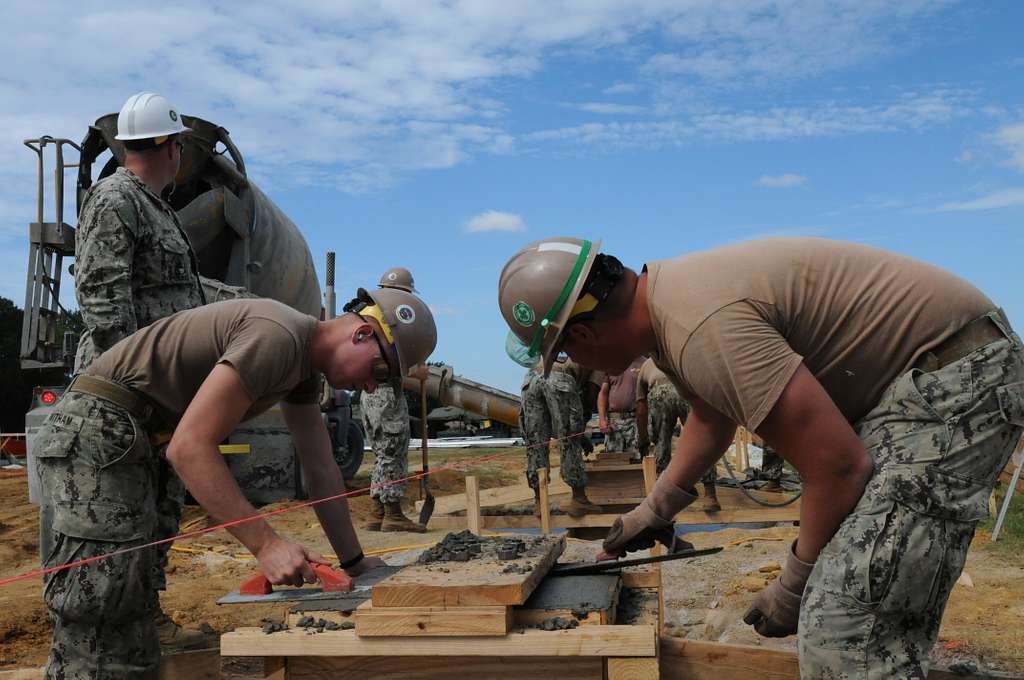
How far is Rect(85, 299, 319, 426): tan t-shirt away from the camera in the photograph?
3131 mm

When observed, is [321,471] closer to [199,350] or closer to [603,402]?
[199,350]

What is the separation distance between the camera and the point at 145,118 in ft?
14.0

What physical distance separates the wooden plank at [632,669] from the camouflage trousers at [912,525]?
418 millimetres

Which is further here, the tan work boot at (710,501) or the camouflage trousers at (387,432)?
the tan work boot at (710,501)

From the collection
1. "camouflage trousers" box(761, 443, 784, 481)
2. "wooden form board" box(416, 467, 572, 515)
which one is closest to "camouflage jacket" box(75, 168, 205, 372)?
"wooden form board" box(416, 467, 572, 515)

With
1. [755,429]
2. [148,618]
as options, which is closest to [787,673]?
[755,429]

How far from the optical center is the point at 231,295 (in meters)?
7.73

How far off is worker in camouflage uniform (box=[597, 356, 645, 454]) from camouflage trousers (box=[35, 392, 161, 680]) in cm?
799

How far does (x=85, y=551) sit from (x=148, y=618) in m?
0.38

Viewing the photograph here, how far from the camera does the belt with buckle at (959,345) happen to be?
7.72 ft

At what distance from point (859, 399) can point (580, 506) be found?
311 inches

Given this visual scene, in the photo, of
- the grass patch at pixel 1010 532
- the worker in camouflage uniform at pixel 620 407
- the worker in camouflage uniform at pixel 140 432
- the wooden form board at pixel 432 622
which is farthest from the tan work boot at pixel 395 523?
the wooden form board at pixel 432 622

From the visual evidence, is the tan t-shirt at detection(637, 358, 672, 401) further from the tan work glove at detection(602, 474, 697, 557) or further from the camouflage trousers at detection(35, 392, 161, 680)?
the camouflage trousers at detection(35, 392, 161, 680)

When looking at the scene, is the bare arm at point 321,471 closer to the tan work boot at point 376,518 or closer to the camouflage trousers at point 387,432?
the camouflage trousers at point 387,432
